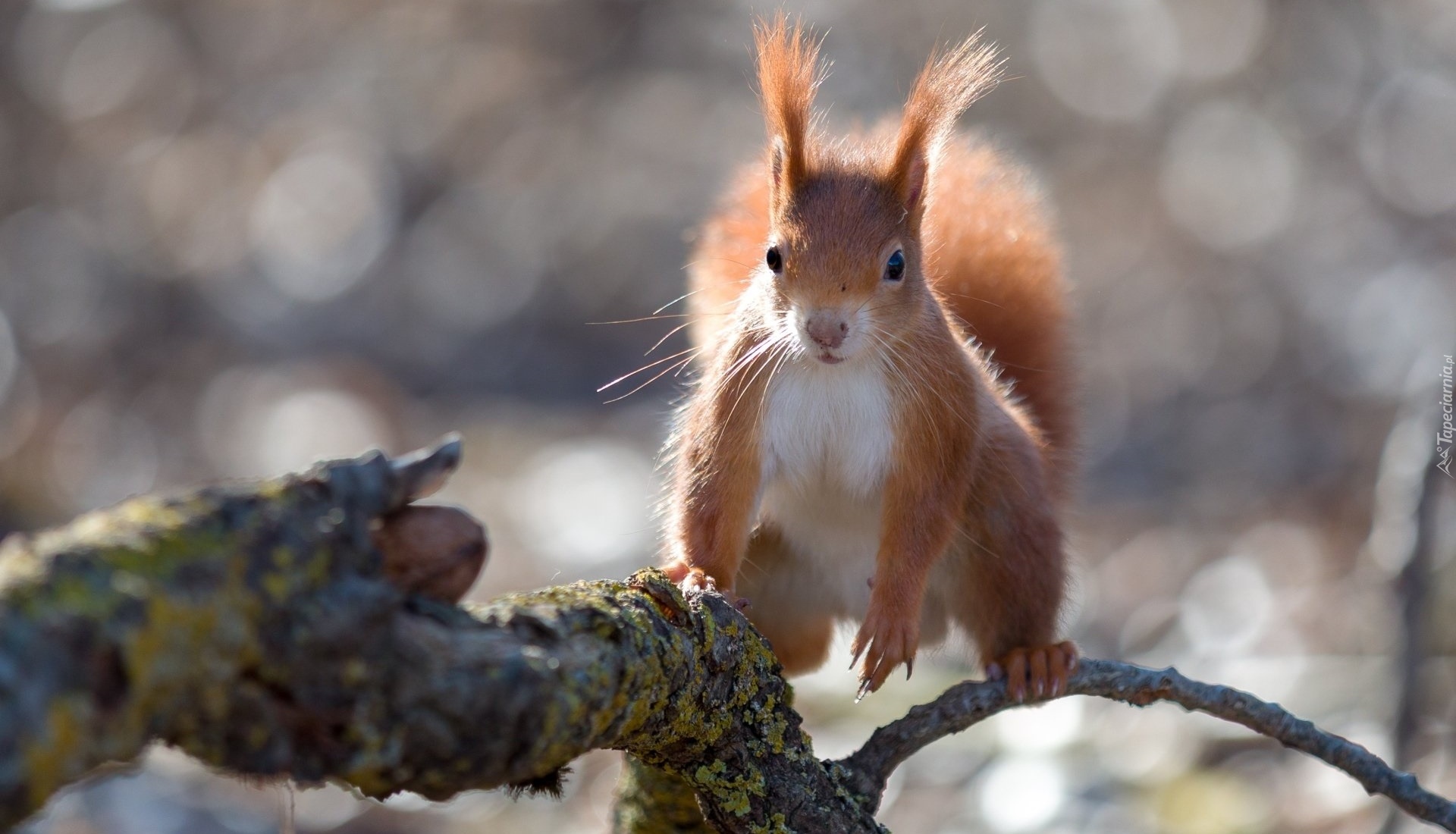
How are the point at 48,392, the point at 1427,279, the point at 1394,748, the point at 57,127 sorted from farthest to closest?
the point at 57,127, the point at 48,392, the point at 1427,279, the point at 1394,748

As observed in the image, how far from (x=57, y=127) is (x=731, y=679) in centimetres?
697

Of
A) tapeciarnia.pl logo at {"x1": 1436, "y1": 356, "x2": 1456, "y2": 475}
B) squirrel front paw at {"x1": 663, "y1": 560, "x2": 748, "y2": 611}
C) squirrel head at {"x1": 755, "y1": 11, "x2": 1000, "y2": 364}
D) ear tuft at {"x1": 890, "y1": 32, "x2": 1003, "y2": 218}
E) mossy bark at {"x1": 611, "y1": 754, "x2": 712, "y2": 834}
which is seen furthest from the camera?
tapeciarnia.pl logo at {"x1": 1436, "y1": 356, "x2": 1456, "y2": 475}

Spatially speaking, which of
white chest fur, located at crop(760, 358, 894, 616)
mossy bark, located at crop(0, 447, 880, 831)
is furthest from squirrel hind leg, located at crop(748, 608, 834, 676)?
mossy bark, located at crop(0, 447, 880, 831)

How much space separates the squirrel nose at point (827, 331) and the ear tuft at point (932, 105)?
29 centimetres

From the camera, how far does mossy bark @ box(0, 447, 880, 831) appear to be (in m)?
0.79

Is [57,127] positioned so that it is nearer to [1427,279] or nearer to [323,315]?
[323,315]

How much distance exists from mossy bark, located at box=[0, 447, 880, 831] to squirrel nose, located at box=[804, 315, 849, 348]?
0.73 m

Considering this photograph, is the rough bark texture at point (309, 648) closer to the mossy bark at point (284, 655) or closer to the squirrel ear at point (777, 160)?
the mossy bark at point (284, 655)

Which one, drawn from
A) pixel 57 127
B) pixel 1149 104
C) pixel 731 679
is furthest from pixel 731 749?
pixel 57 127

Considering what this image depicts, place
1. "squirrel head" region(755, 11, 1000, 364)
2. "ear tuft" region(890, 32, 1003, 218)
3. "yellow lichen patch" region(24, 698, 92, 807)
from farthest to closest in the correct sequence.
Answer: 1. "ear tuft" region(890, 32, 1003, 218)
2. "squirrel head" region(755, 11, 1000, 364)
3. "yellow lichen patch" region(24, 698, 92, 807)

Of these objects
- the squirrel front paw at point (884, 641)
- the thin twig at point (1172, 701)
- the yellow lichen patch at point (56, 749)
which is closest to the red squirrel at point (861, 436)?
the squirrel front paw at point (884, 641)

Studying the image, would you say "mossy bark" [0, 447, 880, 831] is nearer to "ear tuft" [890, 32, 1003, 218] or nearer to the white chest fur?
the white chest fur

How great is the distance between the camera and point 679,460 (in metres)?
1.97

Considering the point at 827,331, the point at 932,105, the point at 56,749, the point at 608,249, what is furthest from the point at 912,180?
the point at 608,249
